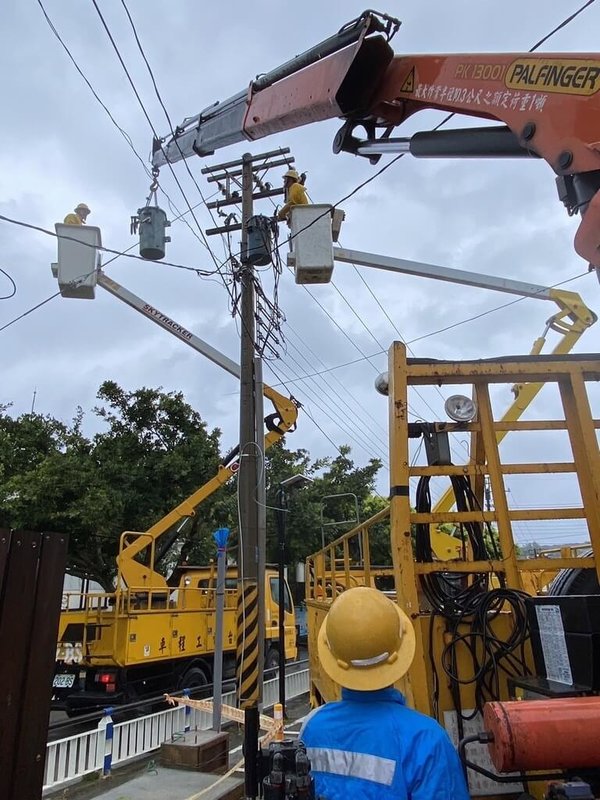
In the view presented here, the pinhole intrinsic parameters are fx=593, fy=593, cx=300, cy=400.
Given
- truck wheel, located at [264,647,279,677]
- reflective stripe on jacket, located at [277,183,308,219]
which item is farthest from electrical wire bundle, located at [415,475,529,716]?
truck wheel, located at [264,647,279,677]

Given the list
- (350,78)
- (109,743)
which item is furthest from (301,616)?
(350,78)

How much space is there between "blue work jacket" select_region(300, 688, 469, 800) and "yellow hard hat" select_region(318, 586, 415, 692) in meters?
0.06

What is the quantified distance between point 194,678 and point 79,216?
339 inches

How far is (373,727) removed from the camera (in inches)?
78.4

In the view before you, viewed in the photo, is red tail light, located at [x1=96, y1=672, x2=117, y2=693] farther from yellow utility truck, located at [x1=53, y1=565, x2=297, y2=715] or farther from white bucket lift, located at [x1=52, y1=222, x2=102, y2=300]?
white bucket lift, located at [x1=52, y1=222, x2=102, y2=300]

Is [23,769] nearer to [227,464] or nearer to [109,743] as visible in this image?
[109,743]

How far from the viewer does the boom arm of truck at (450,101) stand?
3258mm

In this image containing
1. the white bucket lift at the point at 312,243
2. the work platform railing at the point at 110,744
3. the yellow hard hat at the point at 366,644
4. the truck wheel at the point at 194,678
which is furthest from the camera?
the truck wheel at the point at 194,678

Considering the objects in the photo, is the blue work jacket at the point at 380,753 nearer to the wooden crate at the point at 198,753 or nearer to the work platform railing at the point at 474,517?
the work platform railing at the point at 474,517

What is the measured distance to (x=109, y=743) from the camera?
698 centimetres

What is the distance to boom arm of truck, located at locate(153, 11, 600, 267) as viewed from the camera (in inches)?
128

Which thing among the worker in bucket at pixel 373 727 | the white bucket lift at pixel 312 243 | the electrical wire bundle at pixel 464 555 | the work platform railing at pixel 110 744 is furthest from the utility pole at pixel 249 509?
the worker in bucket at pixel 373 727

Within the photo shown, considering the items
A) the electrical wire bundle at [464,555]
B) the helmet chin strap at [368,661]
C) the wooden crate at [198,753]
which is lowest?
the wooden crate at [198,753]

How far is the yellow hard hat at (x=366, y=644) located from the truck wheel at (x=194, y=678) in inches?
395
